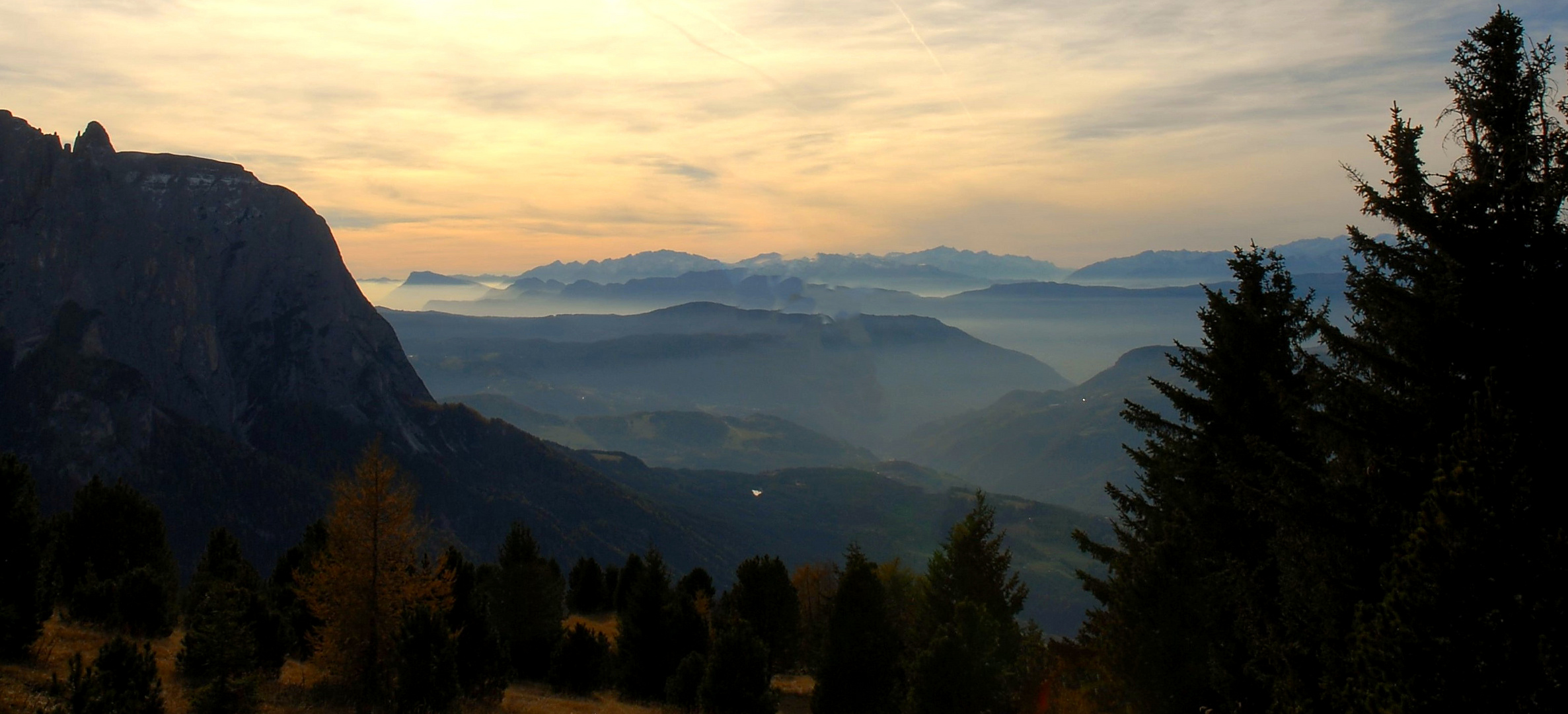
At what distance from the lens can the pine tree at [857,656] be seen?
110 ft

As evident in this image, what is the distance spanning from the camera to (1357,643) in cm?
1270

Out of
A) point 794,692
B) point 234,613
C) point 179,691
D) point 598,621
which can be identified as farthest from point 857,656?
point 598,621

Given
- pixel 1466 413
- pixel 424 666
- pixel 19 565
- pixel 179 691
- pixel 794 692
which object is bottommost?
pixel 794 692

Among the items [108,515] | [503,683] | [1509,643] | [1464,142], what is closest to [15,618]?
[503,683]

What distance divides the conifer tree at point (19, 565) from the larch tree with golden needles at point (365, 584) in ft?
19.2

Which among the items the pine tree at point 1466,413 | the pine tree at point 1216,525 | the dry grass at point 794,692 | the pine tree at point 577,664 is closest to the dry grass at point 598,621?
the dry grass at point 794,692

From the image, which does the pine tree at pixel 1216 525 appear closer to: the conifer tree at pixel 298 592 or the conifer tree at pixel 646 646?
the conifer tree at pixel 646 646

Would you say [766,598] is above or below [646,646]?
below

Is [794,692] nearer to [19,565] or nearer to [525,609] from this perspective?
[525,609]

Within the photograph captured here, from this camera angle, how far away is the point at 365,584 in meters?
25.8

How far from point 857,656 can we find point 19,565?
2457 centimetres

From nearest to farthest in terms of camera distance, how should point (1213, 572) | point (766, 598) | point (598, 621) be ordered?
point (1213, 572) < point (766, 598) < point (598, 621)

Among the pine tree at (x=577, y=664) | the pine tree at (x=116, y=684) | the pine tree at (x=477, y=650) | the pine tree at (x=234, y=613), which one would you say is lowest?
the pine tree at (x=577, y=664)

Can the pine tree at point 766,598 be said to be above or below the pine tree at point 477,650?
below
